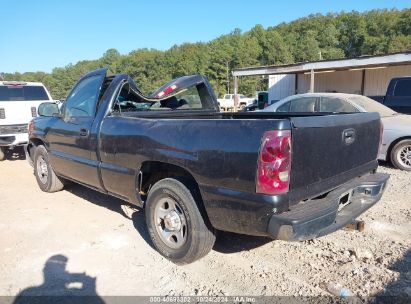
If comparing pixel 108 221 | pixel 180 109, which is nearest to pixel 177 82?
pixel 180 109

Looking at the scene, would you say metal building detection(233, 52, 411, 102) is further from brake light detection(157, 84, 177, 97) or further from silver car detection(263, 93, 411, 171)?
brake light detection(157, 84, 177, 97)

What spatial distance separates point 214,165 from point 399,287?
180 cm

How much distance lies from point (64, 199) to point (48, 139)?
98cm

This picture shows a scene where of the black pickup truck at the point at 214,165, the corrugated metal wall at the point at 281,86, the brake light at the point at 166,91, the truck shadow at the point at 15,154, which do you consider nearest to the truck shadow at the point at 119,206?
the black pickup truck at the point at 214,165

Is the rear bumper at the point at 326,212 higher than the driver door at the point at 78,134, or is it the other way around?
the driver door at the point at 78,134

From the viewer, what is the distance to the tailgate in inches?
108

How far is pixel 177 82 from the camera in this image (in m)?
4.91

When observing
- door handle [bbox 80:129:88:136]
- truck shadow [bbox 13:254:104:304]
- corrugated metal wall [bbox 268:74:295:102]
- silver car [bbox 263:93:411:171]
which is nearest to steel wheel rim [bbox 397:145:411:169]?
silver car [bbox 263:93:411:171]

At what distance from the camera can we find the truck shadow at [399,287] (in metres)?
2.77

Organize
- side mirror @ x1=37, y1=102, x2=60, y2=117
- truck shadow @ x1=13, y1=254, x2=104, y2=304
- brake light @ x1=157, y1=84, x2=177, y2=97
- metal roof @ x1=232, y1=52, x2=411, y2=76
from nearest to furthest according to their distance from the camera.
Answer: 1. truck shadow @ x1=13, y1=254, x2=104, y2=304
2. brake light @ x1=157, y1=84, x2=177, y2=97
3. side mirror @ x1=37, y1=102, x2=60, y2=117
4. metal roof @ x1=232, y1=52, x2=411, y2=76

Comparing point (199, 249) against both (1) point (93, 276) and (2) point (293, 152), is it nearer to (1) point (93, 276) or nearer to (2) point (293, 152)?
(1) point (93, 276)

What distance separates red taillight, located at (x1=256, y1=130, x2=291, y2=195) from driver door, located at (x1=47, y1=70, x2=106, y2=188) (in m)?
2.39

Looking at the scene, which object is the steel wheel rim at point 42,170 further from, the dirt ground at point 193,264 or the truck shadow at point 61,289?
the truck shadow at point 61,289

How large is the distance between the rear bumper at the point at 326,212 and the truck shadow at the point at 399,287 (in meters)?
0.58
